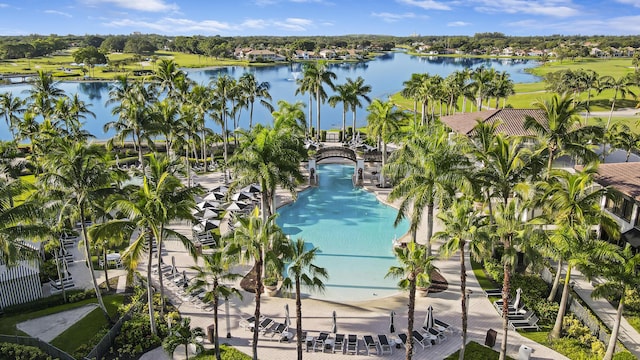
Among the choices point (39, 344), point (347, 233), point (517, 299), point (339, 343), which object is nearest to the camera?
point (39, 344)

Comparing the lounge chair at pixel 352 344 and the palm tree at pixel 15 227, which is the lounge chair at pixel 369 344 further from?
the palm tree at pixel 15 227

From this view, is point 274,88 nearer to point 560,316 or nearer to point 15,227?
point 15,227

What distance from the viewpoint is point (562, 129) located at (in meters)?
27.8

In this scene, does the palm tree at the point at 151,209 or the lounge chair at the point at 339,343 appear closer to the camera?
the palm tree at the point at 151,209

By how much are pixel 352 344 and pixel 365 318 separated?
288cm

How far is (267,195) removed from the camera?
29125mm

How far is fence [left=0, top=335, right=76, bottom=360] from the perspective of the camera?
20141 millimetres

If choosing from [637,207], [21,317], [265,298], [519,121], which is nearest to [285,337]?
[265,298]

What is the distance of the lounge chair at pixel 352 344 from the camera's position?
70.8ft

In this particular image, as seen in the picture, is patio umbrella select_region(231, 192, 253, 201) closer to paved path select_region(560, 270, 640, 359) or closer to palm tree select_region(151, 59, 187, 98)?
palm tree select_region(151, 59, 187, 98)

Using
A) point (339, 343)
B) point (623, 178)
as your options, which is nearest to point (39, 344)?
point (339, 343)

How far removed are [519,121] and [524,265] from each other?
1811 centimetres

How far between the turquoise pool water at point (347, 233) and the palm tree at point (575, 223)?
34.0 ft

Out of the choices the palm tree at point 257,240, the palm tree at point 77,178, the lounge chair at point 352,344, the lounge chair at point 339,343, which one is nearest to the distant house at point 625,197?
the lounge chair at point 352,344
